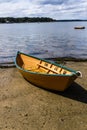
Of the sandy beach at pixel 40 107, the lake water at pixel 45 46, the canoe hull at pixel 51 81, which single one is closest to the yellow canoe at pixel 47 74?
the canoe hull at pixel 51 81

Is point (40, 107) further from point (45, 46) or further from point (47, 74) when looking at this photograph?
point (45, 46)

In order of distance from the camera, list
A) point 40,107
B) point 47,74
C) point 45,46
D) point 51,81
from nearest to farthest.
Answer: point 40,107, point 47,74, point 51,81, point 45,46

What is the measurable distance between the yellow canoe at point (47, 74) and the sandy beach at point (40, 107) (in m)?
0.41

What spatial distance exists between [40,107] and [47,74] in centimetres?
190

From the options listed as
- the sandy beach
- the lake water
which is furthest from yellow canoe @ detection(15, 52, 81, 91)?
the lake water

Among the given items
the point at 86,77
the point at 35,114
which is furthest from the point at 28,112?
the point at 86,77

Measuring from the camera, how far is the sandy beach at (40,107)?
8695mm

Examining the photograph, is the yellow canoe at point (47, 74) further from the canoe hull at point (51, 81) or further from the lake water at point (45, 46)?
the lake water at point (45, 46)

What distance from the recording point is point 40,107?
10.2 metres

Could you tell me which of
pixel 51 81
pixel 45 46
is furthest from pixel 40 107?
pixel 45 46

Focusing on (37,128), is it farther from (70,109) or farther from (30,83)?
(30,83)

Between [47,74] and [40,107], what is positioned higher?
[47,74]

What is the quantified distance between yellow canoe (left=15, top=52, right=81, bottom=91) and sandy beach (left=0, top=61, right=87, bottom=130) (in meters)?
0.41

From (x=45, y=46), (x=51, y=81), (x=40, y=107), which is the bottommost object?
(x=45, y=46)
